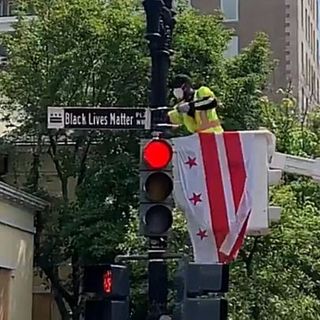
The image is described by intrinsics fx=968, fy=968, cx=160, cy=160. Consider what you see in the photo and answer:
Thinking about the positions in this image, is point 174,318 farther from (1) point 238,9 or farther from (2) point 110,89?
(1) point 238,9

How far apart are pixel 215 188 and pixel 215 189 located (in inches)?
0.7

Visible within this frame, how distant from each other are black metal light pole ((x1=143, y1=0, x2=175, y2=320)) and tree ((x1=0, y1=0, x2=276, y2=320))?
45.7 feet

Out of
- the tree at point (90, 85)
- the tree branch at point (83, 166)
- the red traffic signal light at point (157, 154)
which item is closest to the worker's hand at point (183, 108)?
the red traffic signal light at point (157, 154)

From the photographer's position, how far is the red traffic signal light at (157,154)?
9.24 meters

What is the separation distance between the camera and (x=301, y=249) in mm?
20203

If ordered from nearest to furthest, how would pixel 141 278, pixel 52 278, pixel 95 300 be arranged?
pixel 95 300 < pixel 141 278 < pixel 52 278

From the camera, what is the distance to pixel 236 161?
33.2ft

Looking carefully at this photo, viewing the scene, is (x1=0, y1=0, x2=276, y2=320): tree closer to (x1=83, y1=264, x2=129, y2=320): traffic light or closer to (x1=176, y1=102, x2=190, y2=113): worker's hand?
(x1=176, y1=102, x2=190, y2=113): worker's hand

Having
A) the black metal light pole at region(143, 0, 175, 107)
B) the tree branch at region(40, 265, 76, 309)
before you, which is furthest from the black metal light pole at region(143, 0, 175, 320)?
the tree branch at region(40, 265, 76, 309)

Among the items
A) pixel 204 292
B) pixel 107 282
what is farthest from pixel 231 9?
pixel 204 292

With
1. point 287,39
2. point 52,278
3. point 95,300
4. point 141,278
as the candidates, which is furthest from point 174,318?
point 287,39

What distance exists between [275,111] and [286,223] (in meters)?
8.39

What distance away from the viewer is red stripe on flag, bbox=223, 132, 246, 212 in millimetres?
10031

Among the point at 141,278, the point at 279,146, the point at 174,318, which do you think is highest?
the point at 279,146
